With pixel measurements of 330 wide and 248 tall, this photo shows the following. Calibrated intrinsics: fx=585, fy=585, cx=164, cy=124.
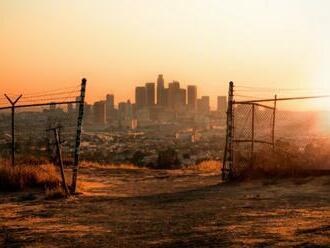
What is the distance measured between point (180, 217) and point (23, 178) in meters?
7.74

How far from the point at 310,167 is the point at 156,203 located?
6.68 meters

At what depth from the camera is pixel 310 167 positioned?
19.5 meters

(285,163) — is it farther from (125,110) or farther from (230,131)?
(125,110)

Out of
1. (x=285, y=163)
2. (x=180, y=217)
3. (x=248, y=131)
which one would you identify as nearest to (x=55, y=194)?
(x=180, y=217)

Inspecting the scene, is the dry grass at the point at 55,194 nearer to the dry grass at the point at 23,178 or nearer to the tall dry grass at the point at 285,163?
the dry grass at the point at 23,178

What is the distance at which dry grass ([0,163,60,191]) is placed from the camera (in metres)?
18.0

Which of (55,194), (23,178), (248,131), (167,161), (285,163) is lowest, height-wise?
(167,161)

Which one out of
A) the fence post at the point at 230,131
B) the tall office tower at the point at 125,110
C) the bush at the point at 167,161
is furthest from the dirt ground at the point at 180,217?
the tall office tower at the point at 125,110

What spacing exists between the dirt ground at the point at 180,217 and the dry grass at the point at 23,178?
70 cm

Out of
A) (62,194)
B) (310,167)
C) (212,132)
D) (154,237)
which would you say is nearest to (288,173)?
(310,167)

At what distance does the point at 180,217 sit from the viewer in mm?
12227

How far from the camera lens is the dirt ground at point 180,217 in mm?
9469

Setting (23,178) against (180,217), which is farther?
(23,178)

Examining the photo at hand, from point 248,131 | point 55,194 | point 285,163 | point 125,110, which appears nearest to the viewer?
point 55,194
